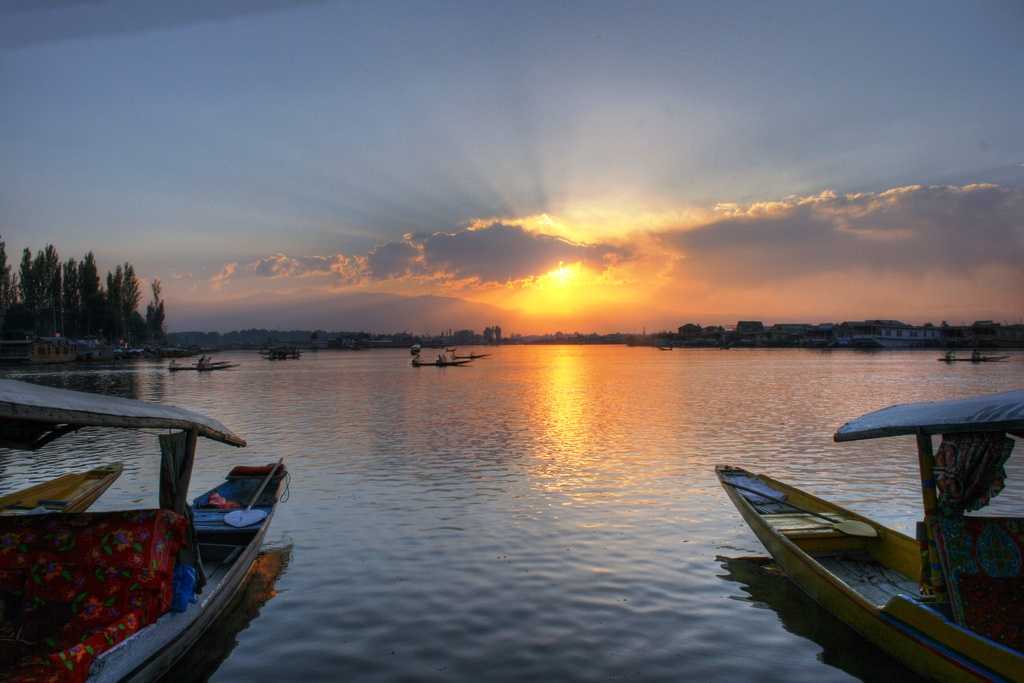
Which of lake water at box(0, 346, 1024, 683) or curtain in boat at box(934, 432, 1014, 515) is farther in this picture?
lake water at box(0, 346, 1024, 683)

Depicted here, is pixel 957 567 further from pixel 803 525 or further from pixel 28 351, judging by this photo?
pixel 28 351

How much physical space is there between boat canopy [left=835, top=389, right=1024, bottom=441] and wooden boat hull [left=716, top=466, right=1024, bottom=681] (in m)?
1.90

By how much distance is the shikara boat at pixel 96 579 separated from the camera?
5965 millimetres

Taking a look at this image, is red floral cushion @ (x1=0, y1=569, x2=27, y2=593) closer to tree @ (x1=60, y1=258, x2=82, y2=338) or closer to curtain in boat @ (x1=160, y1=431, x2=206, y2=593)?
curtain in boat @ (x1=160, y1=431, x2=206, y2=593)

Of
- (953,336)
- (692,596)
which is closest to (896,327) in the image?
(953,336)

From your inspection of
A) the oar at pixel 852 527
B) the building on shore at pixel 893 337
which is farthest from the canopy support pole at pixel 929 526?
the building on shore at pixel 893 337

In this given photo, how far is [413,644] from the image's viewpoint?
7871 mm

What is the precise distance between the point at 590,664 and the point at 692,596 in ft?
8.53

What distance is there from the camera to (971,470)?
6.84m

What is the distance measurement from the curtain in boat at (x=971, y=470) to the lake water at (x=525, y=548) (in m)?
2.12

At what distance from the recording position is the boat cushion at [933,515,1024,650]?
6.59m

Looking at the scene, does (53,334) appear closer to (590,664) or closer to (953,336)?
(590,664)

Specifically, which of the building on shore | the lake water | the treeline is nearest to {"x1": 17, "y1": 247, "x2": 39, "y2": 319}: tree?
the treeline

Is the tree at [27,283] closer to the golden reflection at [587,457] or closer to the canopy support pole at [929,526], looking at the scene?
the golden reflection at [587,457]
